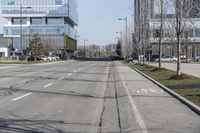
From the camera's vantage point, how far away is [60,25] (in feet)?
503

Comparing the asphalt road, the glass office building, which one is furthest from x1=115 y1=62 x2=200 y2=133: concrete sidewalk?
the glass office building

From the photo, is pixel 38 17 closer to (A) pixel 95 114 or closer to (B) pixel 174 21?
(B) pixel 174 21

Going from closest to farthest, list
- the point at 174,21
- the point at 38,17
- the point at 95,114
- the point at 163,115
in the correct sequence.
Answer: the point at 163,115
the point at 95,114
the point at 174,21
the point at 38,17

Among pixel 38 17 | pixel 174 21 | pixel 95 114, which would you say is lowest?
pixel 95 114

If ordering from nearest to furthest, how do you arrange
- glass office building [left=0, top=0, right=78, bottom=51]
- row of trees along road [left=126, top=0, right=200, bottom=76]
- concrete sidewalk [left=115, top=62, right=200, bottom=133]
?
concrete sidewalk [left=115, top=62, right=200, bottom=133] → row of trees along road [left=126, top=0, right=200, bottom=76] → glass office building [left=0, top=0, right=78, bottom=51]

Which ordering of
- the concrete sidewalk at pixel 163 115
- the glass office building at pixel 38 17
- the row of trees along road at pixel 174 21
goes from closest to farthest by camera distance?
the concrete sidewalk at pixel 163 115
the row of trees along road at pixel 174 21
the glass office building at pixel 38 17

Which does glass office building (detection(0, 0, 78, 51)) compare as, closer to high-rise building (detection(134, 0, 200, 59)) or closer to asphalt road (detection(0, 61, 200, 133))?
high-rise building (detection(134, 0, 200, 59))

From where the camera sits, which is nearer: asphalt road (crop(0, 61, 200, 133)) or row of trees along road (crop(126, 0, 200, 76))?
asphalt road (crop(0, 61, 200, 133))

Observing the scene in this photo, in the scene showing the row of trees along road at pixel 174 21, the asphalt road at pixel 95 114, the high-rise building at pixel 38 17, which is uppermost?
the high-rise building at pixel 38 17

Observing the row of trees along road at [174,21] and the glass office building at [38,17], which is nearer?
the row of trees along road at [174,21]

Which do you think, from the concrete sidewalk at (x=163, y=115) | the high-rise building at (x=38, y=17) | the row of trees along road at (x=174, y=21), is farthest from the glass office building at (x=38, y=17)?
the concrete sidewalk at (x=163, y=115)

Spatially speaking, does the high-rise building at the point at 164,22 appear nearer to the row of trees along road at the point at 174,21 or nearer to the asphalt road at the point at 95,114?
the row of trees along road at the point at 174,21

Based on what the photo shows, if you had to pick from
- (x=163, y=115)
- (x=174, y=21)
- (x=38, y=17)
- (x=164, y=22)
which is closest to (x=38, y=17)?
(x=38, y=17)

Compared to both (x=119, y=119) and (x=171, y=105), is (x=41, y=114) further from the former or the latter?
(x=171, y=105)
